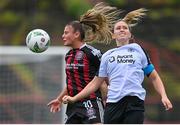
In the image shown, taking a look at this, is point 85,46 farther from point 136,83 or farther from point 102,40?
point 136,83

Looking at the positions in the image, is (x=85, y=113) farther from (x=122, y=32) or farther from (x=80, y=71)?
(x=122, y=32)

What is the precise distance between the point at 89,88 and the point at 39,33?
1215mm

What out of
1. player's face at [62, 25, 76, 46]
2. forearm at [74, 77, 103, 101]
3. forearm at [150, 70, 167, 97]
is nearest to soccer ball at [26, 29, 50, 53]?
player's face at [62, 25, 76, 46]

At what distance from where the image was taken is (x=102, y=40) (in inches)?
392

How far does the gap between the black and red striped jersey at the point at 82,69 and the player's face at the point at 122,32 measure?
54 cm

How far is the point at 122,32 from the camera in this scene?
29.8ft

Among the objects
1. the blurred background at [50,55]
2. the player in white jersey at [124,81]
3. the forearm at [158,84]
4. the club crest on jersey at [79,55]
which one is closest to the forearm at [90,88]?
the player in white jersey at [124,81]

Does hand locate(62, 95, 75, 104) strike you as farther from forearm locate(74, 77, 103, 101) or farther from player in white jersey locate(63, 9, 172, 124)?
forearm locate(74, 77, 103, 101)

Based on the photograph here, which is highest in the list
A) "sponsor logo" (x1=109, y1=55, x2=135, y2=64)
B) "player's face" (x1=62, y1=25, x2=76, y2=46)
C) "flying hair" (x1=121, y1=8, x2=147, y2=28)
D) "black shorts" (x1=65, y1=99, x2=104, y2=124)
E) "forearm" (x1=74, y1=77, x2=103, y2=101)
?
"flying hair" (x1=121, y1=8, x2=147, y2=28)

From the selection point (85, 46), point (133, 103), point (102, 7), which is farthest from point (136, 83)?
point (102, 7)

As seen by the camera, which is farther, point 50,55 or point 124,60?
point 50,55

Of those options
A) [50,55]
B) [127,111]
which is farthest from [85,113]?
[50,55]

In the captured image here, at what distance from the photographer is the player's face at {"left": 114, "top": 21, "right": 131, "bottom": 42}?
358 inches

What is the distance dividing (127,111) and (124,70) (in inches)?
16.6
